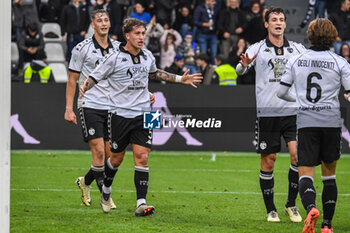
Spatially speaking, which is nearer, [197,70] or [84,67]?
[84,67]

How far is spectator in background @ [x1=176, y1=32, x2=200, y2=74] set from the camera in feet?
70.6

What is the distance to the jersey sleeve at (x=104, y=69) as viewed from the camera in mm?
9781

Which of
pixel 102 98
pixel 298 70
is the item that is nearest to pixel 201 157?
pixel 102 98

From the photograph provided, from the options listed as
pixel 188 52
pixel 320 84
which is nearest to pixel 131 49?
pixel 320 84

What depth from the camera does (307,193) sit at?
8.06 metres

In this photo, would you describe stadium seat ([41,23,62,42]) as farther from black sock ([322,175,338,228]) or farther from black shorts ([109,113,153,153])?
black sock ([322,175,338,228])

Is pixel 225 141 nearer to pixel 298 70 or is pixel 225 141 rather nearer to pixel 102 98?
pixel 102 98

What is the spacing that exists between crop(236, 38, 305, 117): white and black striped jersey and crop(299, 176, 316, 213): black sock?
159 cm

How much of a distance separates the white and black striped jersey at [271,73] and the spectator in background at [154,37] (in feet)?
39.1

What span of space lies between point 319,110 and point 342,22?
45.8 ft

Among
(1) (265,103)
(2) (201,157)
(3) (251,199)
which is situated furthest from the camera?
(2) (201,157)

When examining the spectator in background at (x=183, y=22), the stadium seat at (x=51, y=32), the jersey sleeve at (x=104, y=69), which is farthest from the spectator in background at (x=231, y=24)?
the jersey sleeve at (x=104, y=69)

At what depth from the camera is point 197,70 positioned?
2153 centimetres

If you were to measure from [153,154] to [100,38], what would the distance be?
8.35 metres
